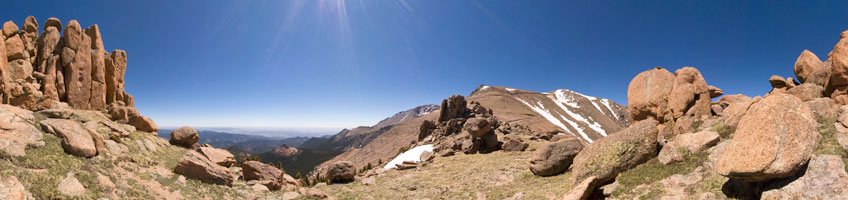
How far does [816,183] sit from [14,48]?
35.3 metres

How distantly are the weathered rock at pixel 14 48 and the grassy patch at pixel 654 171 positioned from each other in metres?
32.6

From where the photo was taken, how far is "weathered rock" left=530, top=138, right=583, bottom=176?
1694cm

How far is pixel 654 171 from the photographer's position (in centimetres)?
1151

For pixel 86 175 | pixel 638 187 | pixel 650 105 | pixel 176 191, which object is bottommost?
pixel 176 191

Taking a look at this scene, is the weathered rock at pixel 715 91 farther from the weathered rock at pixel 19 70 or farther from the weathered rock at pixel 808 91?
the weathered rock at pixel 19 70

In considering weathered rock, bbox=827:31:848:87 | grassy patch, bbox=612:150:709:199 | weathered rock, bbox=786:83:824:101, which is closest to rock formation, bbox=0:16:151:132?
grassy patch, bbox=612:150:709:199

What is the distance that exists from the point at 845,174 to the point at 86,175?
22616 mm

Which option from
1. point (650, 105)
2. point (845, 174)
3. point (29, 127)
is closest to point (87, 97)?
point (29, 127)

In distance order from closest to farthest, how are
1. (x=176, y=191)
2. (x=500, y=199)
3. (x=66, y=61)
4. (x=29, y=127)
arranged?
(x=29, y=127), (x=176, y=191), (x=500, y=199), (x=66, y=61)

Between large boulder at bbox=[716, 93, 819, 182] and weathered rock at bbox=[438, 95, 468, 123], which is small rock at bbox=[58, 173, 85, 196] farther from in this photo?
weathered rock at bbox=[438, 95, 468, 123]

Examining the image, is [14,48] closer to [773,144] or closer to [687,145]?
[773,144]

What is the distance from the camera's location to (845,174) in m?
6.60

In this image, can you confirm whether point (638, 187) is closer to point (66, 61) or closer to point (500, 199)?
point (500, 199)

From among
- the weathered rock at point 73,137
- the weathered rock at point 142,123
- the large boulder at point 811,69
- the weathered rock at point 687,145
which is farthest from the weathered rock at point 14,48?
the large boulder at point 811,69
